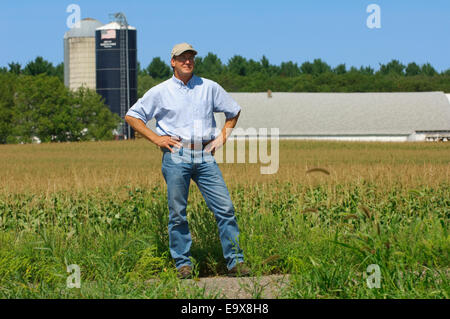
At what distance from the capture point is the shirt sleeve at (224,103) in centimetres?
611

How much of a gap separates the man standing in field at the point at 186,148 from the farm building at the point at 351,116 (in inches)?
2178

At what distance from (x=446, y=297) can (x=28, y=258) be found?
383 cm

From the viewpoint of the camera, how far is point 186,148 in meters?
5.95

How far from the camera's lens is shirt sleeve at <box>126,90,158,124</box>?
598cm

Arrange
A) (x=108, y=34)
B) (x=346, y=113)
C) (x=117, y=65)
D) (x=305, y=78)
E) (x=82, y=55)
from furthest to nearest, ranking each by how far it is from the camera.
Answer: (x=305, y=78)
(x=82, y=55)
(x=108, y=34)
(x=117, y=65)
(x=346, y=113)

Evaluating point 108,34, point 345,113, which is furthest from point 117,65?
point 345,113

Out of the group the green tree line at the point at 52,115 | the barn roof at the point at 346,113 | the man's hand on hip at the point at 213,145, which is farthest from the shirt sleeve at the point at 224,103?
the green tree line at the point at 52,115

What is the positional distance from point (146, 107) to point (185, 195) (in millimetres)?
943

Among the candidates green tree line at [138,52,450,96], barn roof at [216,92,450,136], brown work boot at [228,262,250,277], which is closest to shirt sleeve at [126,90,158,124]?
brown work boot at [228,262,250,277]

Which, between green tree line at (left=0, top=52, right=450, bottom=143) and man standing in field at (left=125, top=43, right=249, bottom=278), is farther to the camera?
green tree line at (left=0, top=52, right=450, bottom=143)

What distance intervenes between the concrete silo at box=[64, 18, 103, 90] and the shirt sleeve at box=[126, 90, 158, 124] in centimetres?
7788

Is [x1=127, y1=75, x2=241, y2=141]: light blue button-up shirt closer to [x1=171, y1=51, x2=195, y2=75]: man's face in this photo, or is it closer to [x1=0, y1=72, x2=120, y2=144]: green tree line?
[x1=171, y1=51, x2=195, y2=75]: man's face

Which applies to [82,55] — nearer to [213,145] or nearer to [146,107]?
[146,107]

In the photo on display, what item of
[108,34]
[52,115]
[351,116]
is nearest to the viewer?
[351,116]
